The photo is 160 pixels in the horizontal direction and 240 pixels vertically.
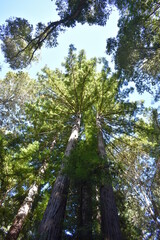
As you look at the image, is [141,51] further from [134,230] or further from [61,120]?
[134,230]

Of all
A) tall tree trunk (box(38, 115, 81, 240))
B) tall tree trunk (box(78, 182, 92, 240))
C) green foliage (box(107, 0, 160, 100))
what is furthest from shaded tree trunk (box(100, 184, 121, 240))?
green foliage (box(107, 0, 160, 100))

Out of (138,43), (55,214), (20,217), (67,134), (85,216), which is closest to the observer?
(55,214)

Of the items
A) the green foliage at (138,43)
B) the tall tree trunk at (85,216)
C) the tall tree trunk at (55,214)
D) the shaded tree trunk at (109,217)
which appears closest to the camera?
the tall tree trunk at (55,214)

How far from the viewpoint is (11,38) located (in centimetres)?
941

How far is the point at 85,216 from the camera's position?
16.0 feet

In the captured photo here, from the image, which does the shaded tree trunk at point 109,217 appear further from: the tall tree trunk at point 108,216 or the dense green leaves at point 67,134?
the dense green leaves at point 67,134

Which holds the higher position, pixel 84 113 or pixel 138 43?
pixel 138 43

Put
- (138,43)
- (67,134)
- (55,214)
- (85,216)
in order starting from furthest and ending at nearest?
(67,134)
(138,43)
(85,216)
(55,214)

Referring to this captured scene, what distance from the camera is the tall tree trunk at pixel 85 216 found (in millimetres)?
3905

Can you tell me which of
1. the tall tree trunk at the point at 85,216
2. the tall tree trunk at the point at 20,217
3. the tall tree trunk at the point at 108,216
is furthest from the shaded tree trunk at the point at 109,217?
the tall tree trunk at the point at 20,217

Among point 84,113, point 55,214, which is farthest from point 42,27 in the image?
point 55,214

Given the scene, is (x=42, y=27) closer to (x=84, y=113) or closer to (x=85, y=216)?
(x=84, y=113)

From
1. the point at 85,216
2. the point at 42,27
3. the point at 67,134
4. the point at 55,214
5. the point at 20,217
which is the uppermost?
the point at 42,27

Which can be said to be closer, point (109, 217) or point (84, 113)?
point (109, 217)
